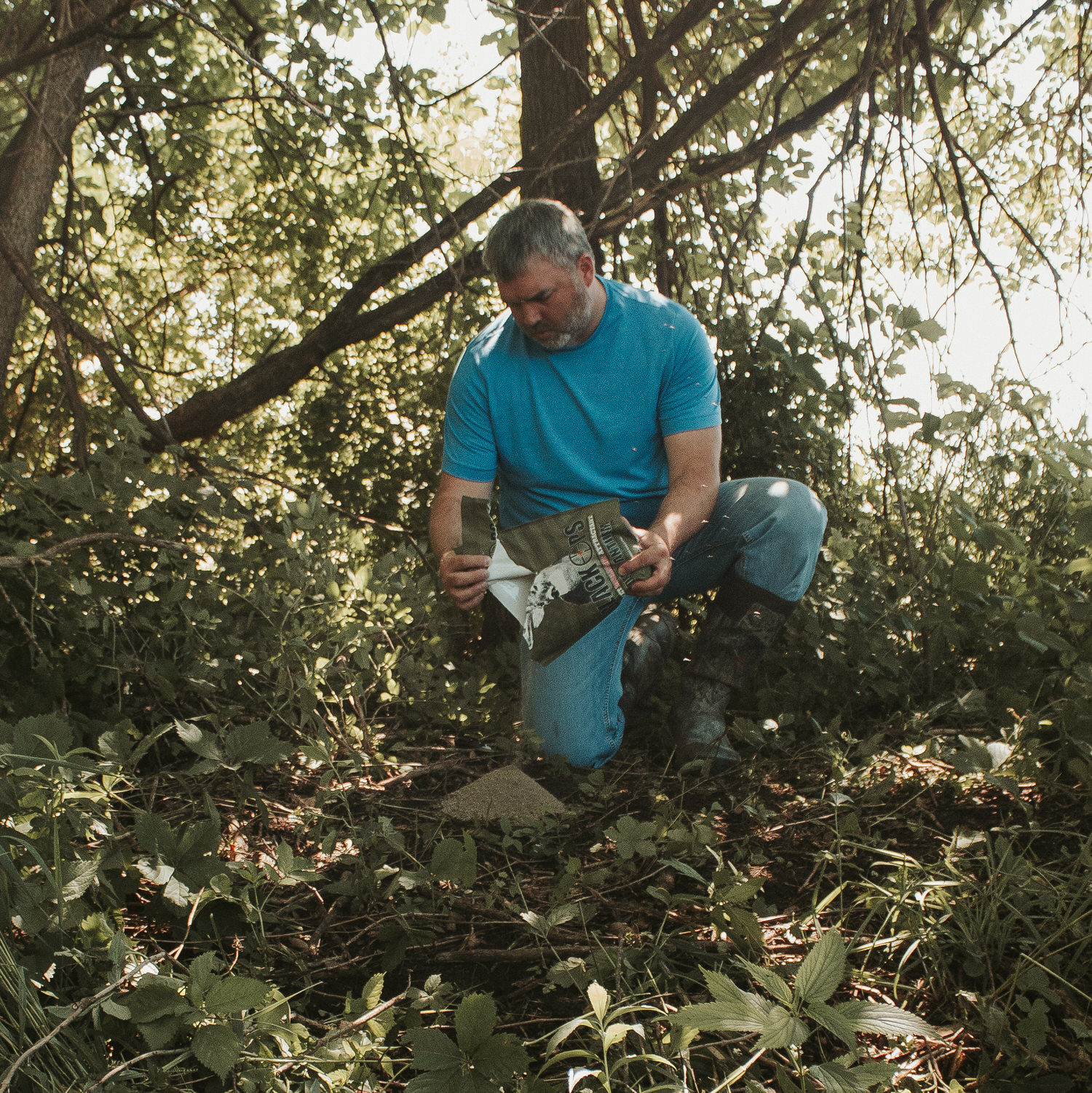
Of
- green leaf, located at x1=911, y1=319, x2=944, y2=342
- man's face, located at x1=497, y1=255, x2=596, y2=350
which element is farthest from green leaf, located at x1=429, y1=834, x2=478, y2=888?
green leaf, located at x1=911, y1=319, x2=944, y2=342

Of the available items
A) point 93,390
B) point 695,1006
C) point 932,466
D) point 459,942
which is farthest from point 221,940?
point 93,390

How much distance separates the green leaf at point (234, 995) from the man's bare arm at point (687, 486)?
4.59ft

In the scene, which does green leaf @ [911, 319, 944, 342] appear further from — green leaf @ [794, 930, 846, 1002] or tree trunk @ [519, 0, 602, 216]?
green leaf @ [794, 930, 846, 1002]

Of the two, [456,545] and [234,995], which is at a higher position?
[456,545]

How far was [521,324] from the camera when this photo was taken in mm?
2613

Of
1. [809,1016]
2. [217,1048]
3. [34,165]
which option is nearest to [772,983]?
[809,1016]

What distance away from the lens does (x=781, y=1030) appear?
43.3 inches

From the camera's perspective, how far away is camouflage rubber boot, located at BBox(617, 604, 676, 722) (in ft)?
9.21

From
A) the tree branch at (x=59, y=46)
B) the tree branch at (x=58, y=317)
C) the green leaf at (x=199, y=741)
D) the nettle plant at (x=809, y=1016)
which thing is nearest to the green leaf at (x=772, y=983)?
the nettle plant at (x=809, y=1016)

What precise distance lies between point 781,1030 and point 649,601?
1.74m

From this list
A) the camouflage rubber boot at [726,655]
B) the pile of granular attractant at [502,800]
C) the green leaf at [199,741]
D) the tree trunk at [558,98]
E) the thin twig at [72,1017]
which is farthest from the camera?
the tree trunk at [558,98]

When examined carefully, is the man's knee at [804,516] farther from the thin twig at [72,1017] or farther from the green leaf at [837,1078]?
the thin twig at [72,1017]

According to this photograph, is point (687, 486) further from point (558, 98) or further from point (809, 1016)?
point (558, 98)

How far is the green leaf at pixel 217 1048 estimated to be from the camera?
1.10 metres
